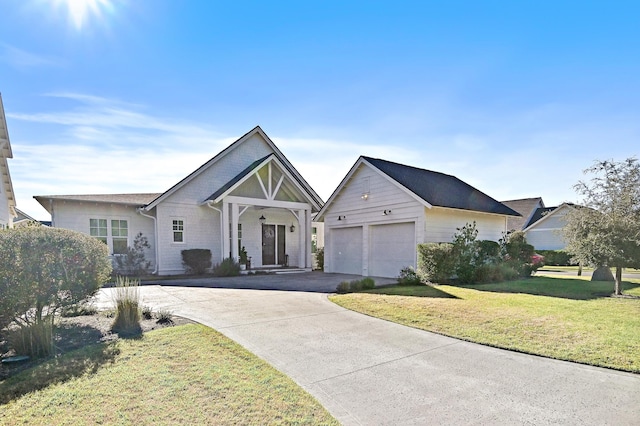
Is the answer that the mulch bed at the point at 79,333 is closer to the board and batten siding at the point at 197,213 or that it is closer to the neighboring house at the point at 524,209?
the board and batten siding at the point at 197,213

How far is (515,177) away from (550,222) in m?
17.5

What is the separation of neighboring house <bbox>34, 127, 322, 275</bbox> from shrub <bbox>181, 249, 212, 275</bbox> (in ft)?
1.72

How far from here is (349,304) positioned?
8188 millimetres

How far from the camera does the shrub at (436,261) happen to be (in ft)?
38.5

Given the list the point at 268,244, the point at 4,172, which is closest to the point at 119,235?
the point at 4,172

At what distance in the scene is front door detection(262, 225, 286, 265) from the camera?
19.2m

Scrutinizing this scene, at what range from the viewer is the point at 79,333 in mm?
5754

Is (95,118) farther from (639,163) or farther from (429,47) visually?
(639,163)

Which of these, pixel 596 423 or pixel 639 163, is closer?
pixel 596 423

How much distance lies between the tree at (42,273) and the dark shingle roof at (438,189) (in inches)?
436

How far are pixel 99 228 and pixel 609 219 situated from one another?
20602 mm

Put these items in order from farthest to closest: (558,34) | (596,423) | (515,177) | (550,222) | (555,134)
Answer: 1. (550,222)
2. (515,177)
3. (555,134)
4. (558,34)
5. (596,423)

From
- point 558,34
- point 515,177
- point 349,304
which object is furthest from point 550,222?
point 349,304

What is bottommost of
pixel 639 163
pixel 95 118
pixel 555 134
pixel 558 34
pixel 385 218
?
pixel 385 218
